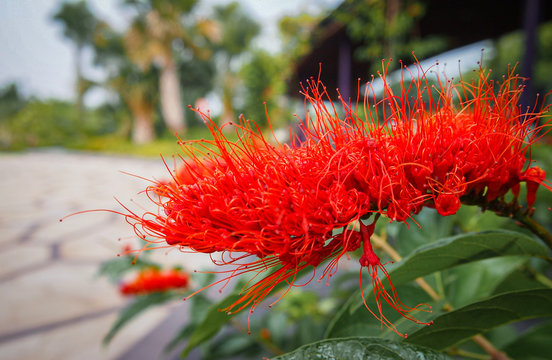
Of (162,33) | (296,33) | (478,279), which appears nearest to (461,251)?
(478,279)

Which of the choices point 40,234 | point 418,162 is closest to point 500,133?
point 418,162

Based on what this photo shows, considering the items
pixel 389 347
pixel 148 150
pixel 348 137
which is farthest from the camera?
pixel 148 150

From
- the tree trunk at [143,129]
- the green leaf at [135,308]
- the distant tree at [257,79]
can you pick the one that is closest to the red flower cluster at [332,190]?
the green leaf at [135,308]

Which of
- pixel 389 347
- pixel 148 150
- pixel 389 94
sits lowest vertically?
pixel 148 150

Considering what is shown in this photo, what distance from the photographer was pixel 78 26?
1188 centimetres

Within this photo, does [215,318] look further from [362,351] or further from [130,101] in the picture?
[130,101]

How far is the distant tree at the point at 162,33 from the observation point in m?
10.7

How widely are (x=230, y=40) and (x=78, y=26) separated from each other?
552cm

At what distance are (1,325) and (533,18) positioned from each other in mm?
3532

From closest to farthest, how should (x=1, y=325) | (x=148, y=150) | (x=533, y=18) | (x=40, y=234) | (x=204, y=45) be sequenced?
(x=1, y=325) < (x=533, y=18) < (x=40, y=234) < (x=148, y=150) < (x=204, y=45)

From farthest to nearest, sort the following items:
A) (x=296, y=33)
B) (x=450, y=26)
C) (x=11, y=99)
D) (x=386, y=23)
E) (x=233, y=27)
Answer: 1. (x=233, y=27)
2. (x=11, y=99)
3. (x=296, y=33)
4. (x=450, y=26)
5. (x=386, y=23)

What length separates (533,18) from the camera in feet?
6.52

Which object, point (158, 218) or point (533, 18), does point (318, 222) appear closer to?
point (158, 218)

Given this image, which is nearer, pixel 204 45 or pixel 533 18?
pixel 533 18
